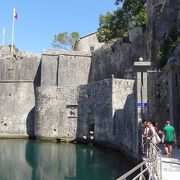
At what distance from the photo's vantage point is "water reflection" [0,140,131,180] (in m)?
14.7

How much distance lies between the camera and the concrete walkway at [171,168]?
26.4 feet

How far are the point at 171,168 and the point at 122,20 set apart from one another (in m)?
26.9

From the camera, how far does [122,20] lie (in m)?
34.5

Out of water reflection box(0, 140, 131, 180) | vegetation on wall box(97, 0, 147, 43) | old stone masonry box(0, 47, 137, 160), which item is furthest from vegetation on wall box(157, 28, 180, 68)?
vegetation on wall box(97, 0, 147, 43)

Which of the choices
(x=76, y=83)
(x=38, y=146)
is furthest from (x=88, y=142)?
(x=76, y=83)

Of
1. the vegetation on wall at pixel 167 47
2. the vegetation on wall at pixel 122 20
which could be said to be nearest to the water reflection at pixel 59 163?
the vegetation on wall at pixel 167 47

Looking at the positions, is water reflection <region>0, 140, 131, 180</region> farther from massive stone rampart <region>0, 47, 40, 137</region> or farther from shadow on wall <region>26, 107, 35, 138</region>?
massive stone rampart <region>0, 47, 40, 137</region>

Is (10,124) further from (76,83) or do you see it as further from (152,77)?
(152,77)

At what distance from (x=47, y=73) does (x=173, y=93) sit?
763 inches

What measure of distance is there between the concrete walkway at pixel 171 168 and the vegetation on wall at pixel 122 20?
22.4 m

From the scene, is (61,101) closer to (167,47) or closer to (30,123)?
(30,123)

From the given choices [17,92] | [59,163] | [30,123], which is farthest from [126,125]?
[17,92]

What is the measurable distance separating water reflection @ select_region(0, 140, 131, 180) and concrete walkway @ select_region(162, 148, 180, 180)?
12.1 feet

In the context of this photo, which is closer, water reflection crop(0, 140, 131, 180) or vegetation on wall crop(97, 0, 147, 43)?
water reflection crop(0, 140, 131, 180)
